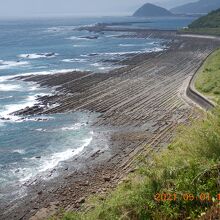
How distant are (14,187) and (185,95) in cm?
2841

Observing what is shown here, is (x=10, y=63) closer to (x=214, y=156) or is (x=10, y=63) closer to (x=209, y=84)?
(x=209, y=84)

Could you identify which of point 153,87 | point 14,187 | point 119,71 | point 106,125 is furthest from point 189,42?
point 14,187

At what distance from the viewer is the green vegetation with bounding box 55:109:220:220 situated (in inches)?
573

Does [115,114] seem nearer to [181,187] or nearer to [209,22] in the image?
[181,187]

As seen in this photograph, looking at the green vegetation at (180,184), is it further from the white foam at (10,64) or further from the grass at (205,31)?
the grass at (205,31)

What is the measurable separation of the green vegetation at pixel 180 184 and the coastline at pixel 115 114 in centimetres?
911

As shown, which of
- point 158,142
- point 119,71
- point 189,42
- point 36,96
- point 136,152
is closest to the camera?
point 136,152

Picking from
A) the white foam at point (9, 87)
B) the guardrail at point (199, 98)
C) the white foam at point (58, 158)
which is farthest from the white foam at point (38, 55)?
the white foam at point (58, 158)

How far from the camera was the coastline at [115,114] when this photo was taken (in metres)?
27.7

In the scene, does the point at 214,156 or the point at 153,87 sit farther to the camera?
the point at 153,87

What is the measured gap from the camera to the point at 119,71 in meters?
72.5

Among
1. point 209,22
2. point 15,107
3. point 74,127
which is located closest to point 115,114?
point 74,127
